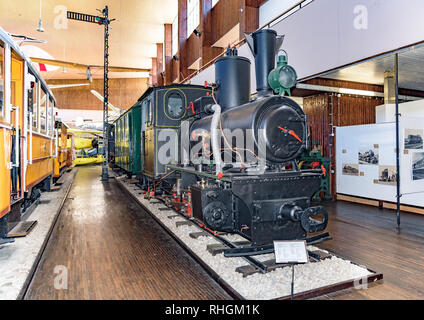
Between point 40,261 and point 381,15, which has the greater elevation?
point 381,15

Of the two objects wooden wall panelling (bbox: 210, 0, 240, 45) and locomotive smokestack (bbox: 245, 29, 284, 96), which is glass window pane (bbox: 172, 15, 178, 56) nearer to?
wooden wall panelling (bbox: 210, 0, 240, 45)

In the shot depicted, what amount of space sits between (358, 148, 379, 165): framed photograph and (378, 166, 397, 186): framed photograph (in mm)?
239

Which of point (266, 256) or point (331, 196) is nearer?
point (266, 256)

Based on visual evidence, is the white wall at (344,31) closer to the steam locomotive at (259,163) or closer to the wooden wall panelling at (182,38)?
the steam locomotive at (259,163)

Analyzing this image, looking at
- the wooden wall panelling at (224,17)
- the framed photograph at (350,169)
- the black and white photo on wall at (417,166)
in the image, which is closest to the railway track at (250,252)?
the black and white photo on wall at (417,166)

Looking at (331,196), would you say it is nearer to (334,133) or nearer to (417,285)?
→ (334,133)

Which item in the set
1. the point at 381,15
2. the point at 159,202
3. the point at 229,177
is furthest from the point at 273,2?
the point at 229,177

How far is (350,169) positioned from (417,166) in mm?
1415

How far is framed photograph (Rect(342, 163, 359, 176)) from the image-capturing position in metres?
6.84

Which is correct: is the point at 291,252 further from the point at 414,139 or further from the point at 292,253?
the point at 414,139

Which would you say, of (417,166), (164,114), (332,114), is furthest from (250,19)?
(417,166)

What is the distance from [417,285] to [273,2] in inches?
294

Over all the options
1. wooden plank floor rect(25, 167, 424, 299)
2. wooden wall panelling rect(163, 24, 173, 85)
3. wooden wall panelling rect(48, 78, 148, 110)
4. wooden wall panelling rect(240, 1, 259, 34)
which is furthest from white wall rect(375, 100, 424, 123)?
wooden wall panelling rect(48, 78, 148, 110)
